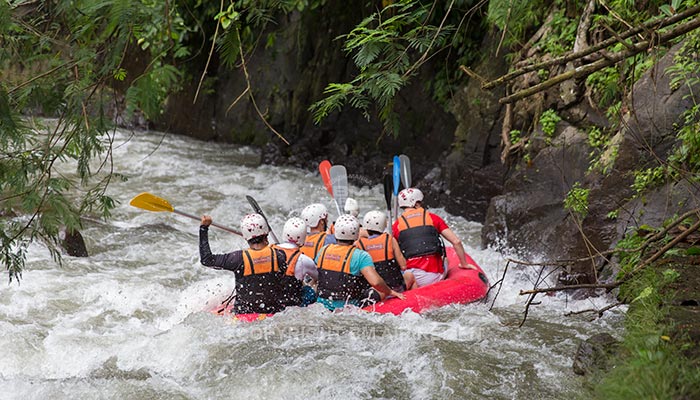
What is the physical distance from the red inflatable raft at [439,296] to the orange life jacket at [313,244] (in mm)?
741

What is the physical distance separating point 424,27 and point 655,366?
1759mm

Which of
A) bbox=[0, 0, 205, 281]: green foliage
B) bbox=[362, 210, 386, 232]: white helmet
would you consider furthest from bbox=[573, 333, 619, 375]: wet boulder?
bbox=[0, 0, 205, 281]: green foliage

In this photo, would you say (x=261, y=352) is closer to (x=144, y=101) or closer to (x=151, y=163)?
(x=144, y=101)

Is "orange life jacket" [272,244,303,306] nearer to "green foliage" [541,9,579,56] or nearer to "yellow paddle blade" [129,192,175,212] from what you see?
"yellow paddle blade" [129,192,175,212]

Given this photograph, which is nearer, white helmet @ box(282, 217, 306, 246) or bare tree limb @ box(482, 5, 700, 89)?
bare tree limb @ box(482, 5, 700, 89)

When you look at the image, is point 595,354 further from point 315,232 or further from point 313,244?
point 315,232

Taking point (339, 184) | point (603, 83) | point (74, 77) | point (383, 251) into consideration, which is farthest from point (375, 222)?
point (74, 77)

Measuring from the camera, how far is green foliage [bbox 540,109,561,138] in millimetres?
7625

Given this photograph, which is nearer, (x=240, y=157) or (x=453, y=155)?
(x=453, y=155)

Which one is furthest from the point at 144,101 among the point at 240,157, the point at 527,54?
the point at 240,157

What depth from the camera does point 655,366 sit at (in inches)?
124

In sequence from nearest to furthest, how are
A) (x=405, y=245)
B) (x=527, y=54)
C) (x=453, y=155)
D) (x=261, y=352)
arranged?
(x=261, y=352), (x=405, y=245), (x=527, y=54), (x=453, y=155)

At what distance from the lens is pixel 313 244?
6172 mm

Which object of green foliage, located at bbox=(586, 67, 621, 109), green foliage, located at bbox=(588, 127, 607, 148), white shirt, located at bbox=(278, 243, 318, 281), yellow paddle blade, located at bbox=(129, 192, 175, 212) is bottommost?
white shirt, located at bbox=(278, 243, 318, 281)
